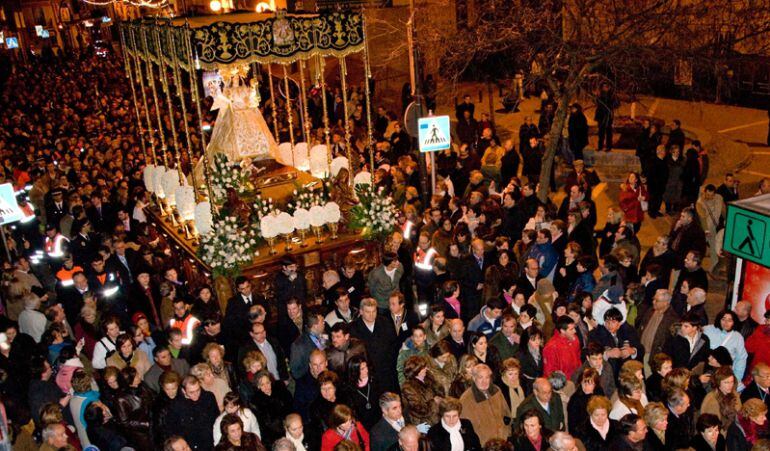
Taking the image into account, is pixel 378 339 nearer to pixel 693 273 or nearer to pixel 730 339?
pixel 730 339

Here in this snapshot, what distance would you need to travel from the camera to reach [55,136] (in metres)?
18.7

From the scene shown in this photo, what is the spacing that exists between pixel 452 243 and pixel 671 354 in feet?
10.00

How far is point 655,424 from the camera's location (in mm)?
5457

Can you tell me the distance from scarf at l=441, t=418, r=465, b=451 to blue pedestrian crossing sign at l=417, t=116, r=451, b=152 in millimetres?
6422

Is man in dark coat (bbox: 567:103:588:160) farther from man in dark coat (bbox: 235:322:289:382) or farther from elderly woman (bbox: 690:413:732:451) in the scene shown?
elderly woman (bbox: 690:413:732:451)

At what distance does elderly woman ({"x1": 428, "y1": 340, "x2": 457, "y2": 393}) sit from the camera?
640 centimetres

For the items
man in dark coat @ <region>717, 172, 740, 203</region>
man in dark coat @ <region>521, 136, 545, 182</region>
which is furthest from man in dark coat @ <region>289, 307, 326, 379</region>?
man in dark coat @ <region>521, 136, 545, 182</region>

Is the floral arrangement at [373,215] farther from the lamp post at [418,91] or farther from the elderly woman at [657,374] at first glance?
the elderly woman at [657,374]


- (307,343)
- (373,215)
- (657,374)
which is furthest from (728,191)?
(307,343)

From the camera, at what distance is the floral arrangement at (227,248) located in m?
9.44

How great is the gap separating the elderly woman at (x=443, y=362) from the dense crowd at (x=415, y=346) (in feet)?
0.06

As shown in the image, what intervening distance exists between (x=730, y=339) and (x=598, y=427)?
77.8 inches

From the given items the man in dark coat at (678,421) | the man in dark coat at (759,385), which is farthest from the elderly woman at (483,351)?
the man in dark coat at (759,385)

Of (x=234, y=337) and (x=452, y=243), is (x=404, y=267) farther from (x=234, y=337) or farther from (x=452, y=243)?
(x=234, y=337)
